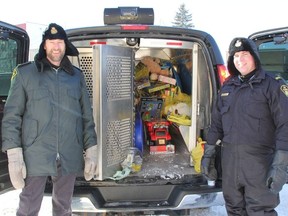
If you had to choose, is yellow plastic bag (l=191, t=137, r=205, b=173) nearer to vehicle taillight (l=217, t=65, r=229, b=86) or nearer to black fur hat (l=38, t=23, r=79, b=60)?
vehicle taillight (l=217, t=65, r=229, b=86)

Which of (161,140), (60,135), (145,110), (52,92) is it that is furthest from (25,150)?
(145,110)

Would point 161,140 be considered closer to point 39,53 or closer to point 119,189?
point 119,189

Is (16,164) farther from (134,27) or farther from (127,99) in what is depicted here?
(134,27)

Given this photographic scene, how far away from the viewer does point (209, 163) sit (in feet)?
9.82

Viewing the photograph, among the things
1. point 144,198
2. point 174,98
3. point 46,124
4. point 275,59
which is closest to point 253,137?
point 144,198

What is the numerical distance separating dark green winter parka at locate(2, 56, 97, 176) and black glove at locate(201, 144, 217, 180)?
103cm

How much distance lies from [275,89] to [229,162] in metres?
0.65

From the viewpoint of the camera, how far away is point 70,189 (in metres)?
2.86

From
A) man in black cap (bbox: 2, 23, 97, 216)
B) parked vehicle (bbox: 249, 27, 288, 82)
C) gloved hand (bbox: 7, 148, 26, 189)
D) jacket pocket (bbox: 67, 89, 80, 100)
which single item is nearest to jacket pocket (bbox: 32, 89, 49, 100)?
man in black cap (bbox: 2, 23, 97, 216)

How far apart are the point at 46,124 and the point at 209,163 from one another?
135 centimetres

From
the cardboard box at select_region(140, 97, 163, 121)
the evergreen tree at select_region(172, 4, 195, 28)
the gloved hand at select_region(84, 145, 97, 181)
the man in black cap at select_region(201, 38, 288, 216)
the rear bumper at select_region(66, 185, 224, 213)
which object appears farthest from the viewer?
the evergreen tree at select_region(172, 4, 195, 28)

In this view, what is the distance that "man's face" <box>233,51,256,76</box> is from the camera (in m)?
2.76

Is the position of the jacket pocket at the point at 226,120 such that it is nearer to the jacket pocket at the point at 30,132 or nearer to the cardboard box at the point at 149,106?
the jacket pocket at the point at 30,132

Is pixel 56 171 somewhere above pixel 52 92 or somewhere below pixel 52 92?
below
